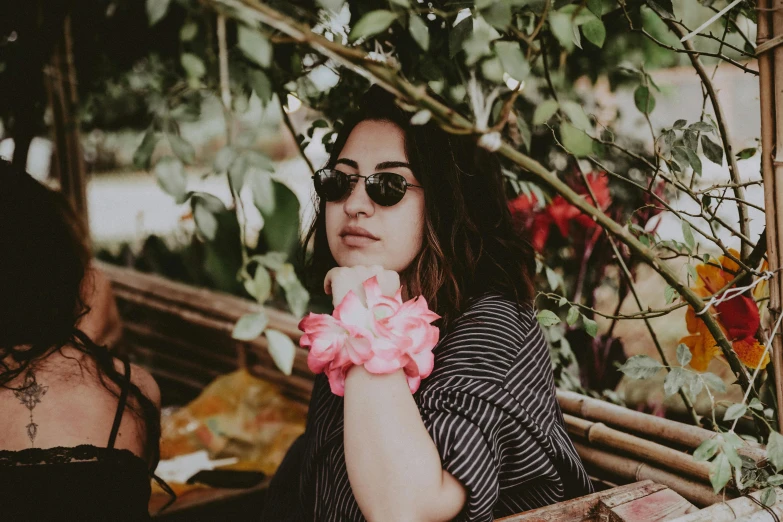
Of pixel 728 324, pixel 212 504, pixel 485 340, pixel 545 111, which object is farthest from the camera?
pixel 212 504

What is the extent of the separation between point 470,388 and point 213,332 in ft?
7.70

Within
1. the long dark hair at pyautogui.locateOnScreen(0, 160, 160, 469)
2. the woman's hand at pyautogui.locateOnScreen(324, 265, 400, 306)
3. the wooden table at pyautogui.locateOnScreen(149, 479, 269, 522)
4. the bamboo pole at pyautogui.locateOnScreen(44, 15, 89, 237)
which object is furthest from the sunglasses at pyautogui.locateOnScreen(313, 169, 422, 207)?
the bamboo pole at pyautogui.locateOnScreen(44, 15, 89, 237)

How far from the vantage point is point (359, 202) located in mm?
1535

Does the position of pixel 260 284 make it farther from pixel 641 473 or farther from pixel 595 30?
pixel 641 473

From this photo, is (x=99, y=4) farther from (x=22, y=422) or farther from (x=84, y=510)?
(x=84, y=510)

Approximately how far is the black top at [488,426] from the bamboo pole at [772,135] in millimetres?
531

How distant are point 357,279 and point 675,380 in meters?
0.68

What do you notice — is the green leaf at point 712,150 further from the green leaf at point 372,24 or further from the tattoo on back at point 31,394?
the tattoo on back at point 31,394

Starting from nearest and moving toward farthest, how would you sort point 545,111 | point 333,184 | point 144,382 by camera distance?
point 545,111, point 333,184, point 144,382

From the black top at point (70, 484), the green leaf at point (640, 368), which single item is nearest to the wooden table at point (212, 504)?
the black top at point (70, 484)

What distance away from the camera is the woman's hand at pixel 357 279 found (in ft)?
4.56

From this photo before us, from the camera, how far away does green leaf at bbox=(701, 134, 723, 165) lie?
143 cm

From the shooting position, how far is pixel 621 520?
4.10 feet

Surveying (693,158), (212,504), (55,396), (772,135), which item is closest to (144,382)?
(55,396)
